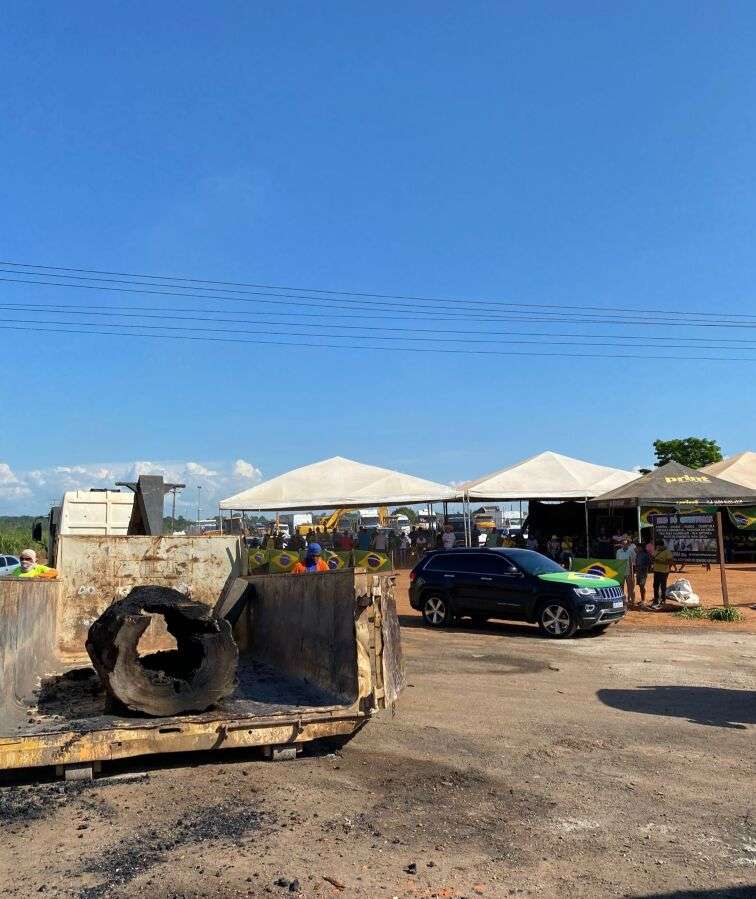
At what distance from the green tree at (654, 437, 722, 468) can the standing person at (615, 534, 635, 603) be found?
37745mm

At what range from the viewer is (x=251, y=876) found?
4.17m

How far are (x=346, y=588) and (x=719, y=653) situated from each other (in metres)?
8.73

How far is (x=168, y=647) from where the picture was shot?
29.7ft

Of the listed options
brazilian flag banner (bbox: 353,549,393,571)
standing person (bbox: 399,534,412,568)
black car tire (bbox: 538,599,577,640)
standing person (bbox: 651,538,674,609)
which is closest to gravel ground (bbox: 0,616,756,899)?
black car tire (bbox: 538,599,577,640)

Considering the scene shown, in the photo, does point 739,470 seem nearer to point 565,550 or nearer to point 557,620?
point 565,550

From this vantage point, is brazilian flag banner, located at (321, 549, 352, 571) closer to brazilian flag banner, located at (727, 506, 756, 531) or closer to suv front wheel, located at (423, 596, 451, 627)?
suv front wheel, located at (423, 596, 451, 627)

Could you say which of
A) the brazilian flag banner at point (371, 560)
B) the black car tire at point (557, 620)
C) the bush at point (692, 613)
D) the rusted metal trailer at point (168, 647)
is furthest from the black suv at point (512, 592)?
the rusted metal trailer at point (168, 647)

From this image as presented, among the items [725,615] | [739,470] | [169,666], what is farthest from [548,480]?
[169,666]

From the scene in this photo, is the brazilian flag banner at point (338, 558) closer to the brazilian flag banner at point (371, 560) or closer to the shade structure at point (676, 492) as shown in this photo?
the brazilian flag banner at point (371, 560)

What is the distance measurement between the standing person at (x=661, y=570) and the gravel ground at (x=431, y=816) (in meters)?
10.6

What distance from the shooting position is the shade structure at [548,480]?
98.3 ft

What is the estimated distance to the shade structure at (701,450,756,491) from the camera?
114 feet

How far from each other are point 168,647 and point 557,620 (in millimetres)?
7882

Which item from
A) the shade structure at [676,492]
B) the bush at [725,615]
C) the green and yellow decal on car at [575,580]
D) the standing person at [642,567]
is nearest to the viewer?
the green and yellow decal on car at [575,580]
